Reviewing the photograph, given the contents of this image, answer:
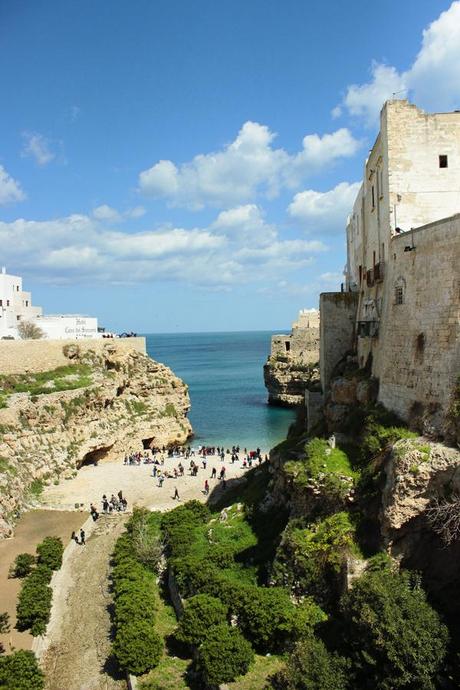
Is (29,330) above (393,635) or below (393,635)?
above

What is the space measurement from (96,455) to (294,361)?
29.0 metres

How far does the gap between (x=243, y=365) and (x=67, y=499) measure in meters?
107

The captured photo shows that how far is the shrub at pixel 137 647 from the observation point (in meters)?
15.2

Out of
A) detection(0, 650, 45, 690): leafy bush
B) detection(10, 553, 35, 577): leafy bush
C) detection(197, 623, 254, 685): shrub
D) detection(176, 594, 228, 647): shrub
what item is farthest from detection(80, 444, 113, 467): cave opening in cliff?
detection(197, 623, 254, 685): shrub

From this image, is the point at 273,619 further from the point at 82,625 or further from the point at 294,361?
the point at 294,361

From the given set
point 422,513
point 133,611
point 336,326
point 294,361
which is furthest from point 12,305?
point 422,513

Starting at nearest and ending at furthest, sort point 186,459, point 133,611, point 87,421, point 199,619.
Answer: point 199,619
point 133,611
point 186,459
point 87,421

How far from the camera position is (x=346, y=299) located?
25953 millimetres

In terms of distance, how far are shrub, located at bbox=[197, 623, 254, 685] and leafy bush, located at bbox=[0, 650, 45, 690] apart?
419cm

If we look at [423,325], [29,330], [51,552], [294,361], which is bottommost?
[51,552]

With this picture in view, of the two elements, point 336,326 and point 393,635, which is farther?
point 336,326

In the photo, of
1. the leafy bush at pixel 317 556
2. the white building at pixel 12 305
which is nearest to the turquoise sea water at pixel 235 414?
the white building at pixel 12 305

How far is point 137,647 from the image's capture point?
50.8 feet

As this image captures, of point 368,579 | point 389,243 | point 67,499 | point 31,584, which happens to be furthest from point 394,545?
point 67,499
